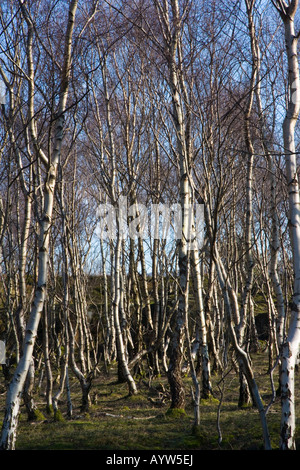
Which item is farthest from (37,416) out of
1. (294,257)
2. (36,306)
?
(294,257)

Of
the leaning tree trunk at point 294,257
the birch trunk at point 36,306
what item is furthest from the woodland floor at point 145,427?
the birch trunk at point 36,306

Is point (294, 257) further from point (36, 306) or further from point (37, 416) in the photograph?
point (37, 416)

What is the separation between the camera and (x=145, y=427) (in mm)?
5262

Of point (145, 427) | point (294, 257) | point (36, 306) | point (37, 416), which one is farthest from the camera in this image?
point (37, 416)

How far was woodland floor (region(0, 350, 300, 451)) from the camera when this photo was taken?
4.36 meters

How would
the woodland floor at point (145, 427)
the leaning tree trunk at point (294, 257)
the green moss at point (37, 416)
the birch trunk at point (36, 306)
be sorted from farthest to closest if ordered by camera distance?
the green moss at point (37, 416)
the woodland floor at point (145, 427)
the birch trunk at point (36, 306)
the leaning tree trunk at point (294, 257)

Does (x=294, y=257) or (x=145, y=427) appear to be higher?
(x=294, y=257)

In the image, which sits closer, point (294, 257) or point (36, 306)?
point (294, 257)

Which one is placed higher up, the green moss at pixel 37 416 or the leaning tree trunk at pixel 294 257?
the leaning tree trunk at pixel 294 257

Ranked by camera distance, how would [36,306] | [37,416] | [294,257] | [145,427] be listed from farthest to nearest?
[37,416], [145,427], [36,306], [294,257]

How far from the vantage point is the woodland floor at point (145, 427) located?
14.3 ft

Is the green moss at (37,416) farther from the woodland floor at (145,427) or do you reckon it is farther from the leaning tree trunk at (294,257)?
the leaning tree trunk at (294,257)

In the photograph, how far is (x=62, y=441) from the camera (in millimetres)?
4609

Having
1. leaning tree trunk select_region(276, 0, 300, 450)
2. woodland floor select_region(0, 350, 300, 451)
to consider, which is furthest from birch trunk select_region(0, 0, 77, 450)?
leaning tree trunk select_region(276, 0, 300, 450)
